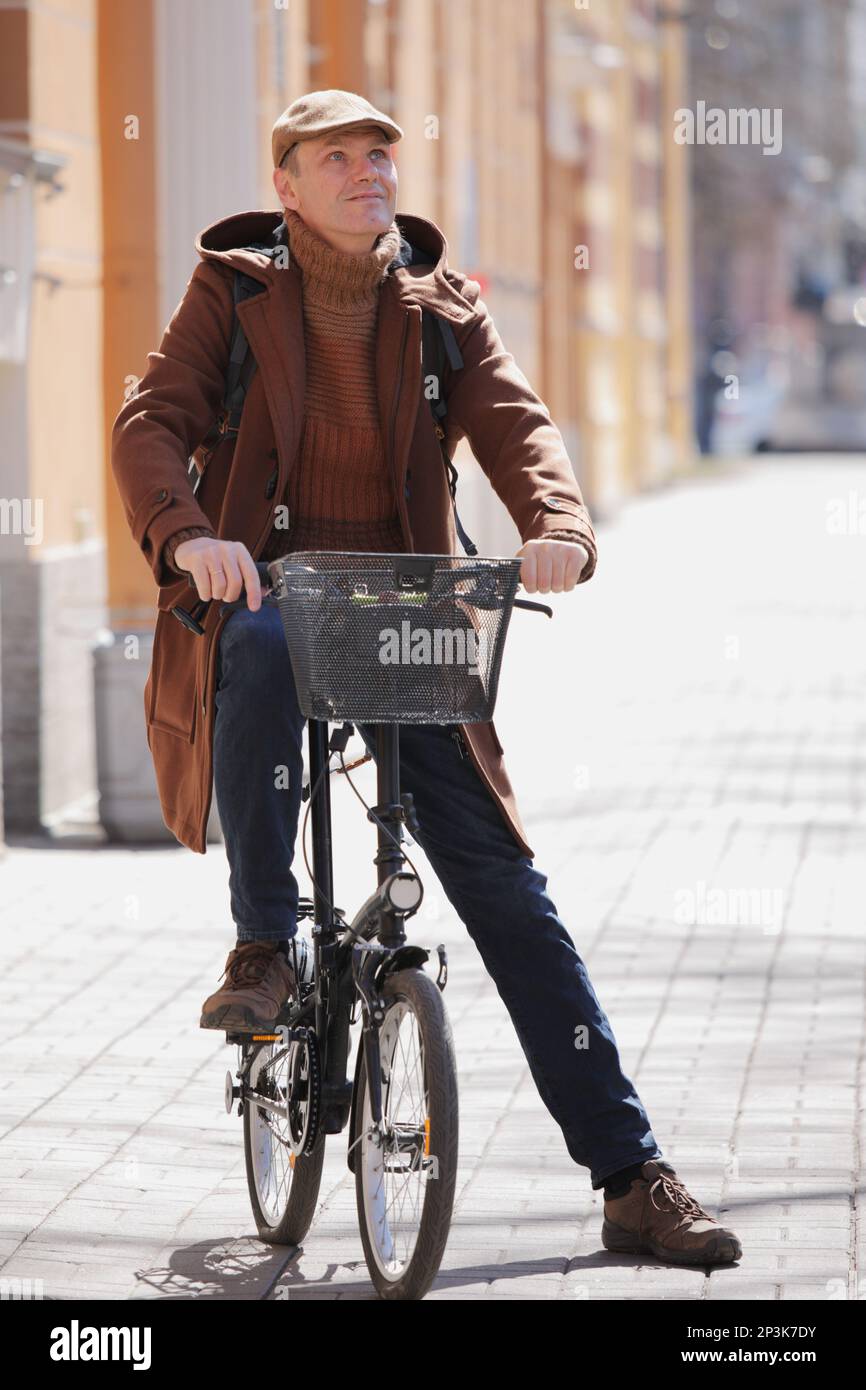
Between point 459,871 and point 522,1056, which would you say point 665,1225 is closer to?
point 459,871

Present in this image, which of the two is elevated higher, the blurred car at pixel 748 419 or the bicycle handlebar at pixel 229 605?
the blurred car at pixel 748 419

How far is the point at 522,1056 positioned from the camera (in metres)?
6.34

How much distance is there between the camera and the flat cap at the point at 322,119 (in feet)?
14.4

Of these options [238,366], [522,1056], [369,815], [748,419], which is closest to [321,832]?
[369,815]

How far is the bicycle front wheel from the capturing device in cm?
416

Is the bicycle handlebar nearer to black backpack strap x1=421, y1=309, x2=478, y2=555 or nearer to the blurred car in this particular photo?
black backpack strap x1=421, y1=309, x2=478, y2=555

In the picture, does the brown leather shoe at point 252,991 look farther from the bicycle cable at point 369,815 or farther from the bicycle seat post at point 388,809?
the bicycle seat post at point 388,809

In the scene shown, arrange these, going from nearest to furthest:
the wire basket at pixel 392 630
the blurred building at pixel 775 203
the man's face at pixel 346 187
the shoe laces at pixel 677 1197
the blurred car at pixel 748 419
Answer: the wire basket at pixel 392 630, the man's face at pixel 346 187, the shoe laces at pixel 677 1197, the blurred car at pixel 748 419, the blurred building at pixel 775 203

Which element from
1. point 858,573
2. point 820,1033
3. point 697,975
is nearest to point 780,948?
point 697,975

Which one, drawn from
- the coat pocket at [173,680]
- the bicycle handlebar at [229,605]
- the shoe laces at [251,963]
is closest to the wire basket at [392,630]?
the bicycle handlebar at [229,605]

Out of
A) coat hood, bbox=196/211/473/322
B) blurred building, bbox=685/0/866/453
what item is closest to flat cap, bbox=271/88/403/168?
coat hood, bbox=196/211/473/322

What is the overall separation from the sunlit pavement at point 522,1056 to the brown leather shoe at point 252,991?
1.27 feet

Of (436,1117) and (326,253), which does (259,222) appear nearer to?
(326,253)
